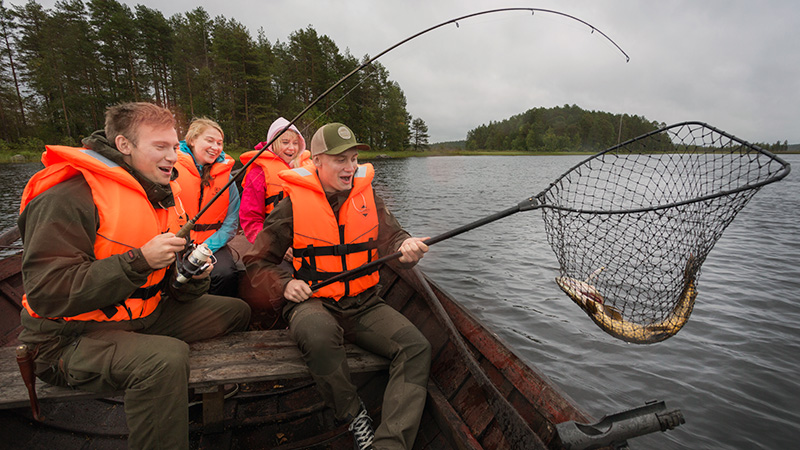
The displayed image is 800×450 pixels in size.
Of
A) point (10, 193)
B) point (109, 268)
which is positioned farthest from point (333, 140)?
point (10, 193)

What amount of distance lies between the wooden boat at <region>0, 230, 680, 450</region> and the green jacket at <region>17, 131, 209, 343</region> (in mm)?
1145

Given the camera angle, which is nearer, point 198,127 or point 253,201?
point 198,127

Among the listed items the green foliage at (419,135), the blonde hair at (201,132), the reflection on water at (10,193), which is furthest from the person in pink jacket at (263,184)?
the green foliage at (419,135)

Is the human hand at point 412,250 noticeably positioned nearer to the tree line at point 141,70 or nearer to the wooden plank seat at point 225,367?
the wooden plank seat at point 225,367

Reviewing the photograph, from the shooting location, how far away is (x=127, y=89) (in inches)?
1393

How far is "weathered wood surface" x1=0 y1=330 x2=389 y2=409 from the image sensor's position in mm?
2000

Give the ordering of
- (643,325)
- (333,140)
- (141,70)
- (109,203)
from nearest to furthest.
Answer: (109,203), (333,140), (643,325), (141,70)

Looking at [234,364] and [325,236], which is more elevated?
[325,236]

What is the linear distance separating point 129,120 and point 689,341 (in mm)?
6913

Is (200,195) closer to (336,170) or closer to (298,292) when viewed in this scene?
(336,170)

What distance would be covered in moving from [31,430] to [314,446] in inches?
78.6

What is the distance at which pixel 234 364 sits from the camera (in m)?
2.32

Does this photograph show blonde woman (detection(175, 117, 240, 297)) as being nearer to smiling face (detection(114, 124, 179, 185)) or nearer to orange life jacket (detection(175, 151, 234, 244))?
orange life jacket (detection(175, 151, 234, 244))

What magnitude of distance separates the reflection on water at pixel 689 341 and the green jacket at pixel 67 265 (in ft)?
11.7
